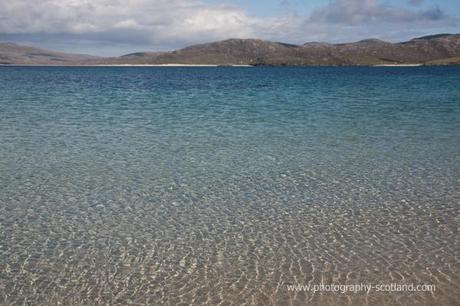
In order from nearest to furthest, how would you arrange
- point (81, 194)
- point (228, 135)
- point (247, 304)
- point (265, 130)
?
point (247, 304) < point (81, 194) < point (228, 135) < point (265, 130)

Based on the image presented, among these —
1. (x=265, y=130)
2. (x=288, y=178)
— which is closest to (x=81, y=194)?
(x=288, y=178)

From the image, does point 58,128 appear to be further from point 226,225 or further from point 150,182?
point 226,225

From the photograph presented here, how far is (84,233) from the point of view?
12.5 m

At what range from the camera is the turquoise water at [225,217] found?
9.88 m

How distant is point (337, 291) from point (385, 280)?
1.13 metres

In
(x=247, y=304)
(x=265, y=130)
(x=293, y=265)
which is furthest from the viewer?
(x=265, y=130)

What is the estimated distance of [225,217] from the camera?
45.0ft

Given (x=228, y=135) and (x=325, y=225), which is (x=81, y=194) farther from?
(x=228, y=135)

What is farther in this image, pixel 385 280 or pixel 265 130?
pixel 265 130

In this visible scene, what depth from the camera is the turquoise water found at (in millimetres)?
9875

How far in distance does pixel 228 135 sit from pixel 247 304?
19.1m

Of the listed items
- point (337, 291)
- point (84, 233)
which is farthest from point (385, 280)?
point (84, 233)

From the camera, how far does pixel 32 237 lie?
480 inches

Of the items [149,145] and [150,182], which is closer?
[150,182]
